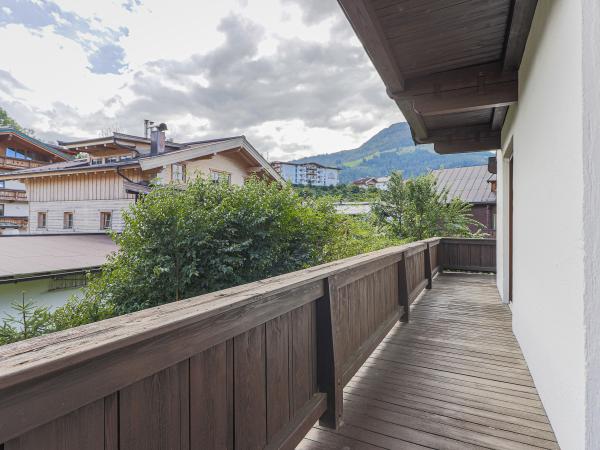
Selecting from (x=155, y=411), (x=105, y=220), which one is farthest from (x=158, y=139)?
(x=155, y=411)

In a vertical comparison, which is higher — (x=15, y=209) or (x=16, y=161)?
(x=16, y=161)

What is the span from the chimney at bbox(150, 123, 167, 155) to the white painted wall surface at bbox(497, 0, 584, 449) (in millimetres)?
11668

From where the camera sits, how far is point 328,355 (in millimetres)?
1956

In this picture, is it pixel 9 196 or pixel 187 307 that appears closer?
pixel 187 307

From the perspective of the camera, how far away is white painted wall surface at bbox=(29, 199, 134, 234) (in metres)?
11.2

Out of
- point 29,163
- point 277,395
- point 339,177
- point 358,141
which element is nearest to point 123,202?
point 277,395

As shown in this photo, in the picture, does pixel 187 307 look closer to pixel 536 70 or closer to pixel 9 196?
pixel 536 70

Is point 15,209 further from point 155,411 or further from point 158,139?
point 155,411

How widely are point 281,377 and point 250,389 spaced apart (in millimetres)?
260

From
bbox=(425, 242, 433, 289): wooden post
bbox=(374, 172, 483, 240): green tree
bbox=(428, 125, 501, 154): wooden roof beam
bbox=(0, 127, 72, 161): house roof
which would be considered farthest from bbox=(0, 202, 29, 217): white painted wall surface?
bbox=(428, 125, 501, 154): wooden roof beam

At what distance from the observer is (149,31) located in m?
6.88

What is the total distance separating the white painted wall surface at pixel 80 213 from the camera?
11242 millimetres

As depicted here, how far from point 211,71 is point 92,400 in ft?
57.5

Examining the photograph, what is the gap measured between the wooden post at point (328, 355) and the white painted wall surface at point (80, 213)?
412 inches
